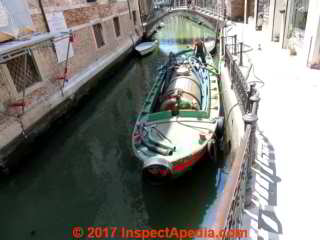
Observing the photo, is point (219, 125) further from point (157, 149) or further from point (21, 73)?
point (21, 73)

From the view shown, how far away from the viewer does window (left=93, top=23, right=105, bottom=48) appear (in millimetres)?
11539

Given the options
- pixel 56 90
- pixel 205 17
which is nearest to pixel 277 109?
pixel 56 90

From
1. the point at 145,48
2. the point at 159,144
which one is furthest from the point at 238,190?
the point at 145,48

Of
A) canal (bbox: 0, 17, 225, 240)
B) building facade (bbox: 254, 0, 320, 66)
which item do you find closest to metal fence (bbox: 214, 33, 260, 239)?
canal (bbox: 0, 17, 225, 240)

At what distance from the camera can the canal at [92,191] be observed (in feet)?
13.7

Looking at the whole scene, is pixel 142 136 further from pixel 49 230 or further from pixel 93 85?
pixel 93 85

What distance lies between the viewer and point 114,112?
865cm

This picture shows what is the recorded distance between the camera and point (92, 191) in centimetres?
493

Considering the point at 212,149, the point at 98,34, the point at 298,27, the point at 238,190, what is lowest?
the point at 212,149

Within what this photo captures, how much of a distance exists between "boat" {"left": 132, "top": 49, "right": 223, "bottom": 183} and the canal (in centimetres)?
51

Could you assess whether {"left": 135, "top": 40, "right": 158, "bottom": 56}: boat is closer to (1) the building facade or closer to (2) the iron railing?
(1) the building facade

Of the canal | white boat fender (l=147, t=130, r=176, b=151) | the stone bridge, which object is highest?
the stone bridge

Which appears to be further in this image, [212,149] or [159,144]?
[212,149]

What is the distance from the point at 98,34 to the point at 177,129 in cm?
933
